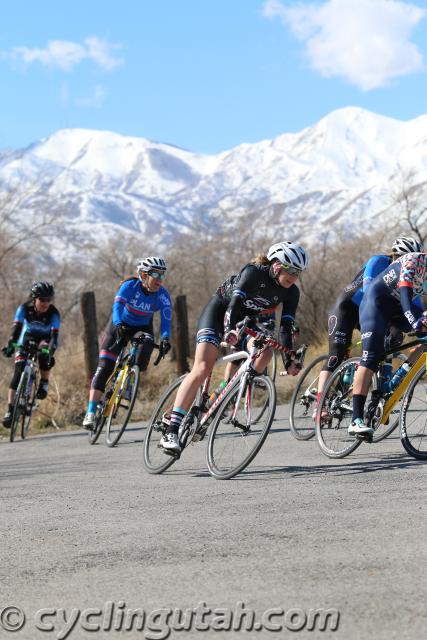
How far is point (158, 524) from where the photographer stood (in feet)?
19.3

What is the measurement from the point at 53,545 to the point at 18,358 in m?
7.78

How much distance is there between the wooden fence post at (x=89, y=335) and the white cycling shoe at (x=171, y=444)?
8.24 m

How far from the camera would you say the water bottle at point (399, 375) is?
7.89 m

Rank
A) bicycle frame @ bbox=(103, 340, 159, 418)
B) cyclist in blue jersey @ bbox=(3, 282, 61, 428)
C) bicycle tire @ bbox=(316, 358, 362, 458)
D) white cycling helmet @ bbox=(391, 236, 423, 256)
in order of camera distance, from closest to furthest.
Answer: bicycle tire @ bbox=(316, 358, 362, 458) → white cycling helmet @ bbox=(391, 236, 423, 256) → bicycle frame @ bbox=(103, 340, 159, 418) → cyclist in blue jersey @ bbox=(3, 282, 61, 428)

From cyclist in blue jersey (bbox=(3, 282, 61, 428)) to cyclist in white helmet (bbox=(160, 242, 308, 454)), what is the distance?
5108 mm

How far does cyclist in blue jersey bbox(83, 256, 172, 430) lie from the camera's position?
11.2 m

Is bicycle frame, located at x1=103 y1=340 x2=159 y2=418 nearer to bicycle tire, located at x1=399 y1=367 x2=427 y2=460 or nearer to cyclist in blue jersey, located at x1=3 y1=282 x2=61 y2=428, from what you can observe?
cyclist in blue jersey, located at x1=3 y1=282 x2=61 y2=428

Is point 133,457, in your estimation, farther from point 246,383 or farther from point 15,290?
point 15,290

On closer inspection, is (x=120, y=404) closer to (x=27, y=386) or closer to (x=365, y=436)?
(x=27, y=386)

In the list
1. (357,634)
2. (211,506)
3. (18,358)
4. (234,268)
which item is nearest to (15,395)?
(18,358)

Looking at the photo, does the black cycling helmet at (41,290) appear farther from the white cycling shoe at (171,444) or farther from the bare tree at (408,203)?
the bare tree at (408,203)

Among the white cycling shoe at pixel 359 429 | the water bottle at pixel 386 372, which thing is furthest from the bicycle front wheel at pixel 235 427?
the water bottle at pixel 386 372

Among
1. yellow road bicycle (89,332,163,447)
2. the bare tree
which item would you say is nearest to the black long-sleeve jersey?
yellow road bicycle (89,332,163,447)

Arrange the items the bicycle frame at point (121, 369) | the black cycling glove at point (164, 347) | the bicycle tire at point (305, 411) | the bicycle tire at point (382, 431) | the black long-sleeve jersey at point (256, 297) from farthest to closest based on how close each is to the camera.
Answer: the bicycle frame at point (121, 369)
the black cycling glove at point (164, 347)
the bicycle tire at point (305, 411)
the bicycle tire at point (382, 431)
the black long-sleeve jersey at point (256, 297)
